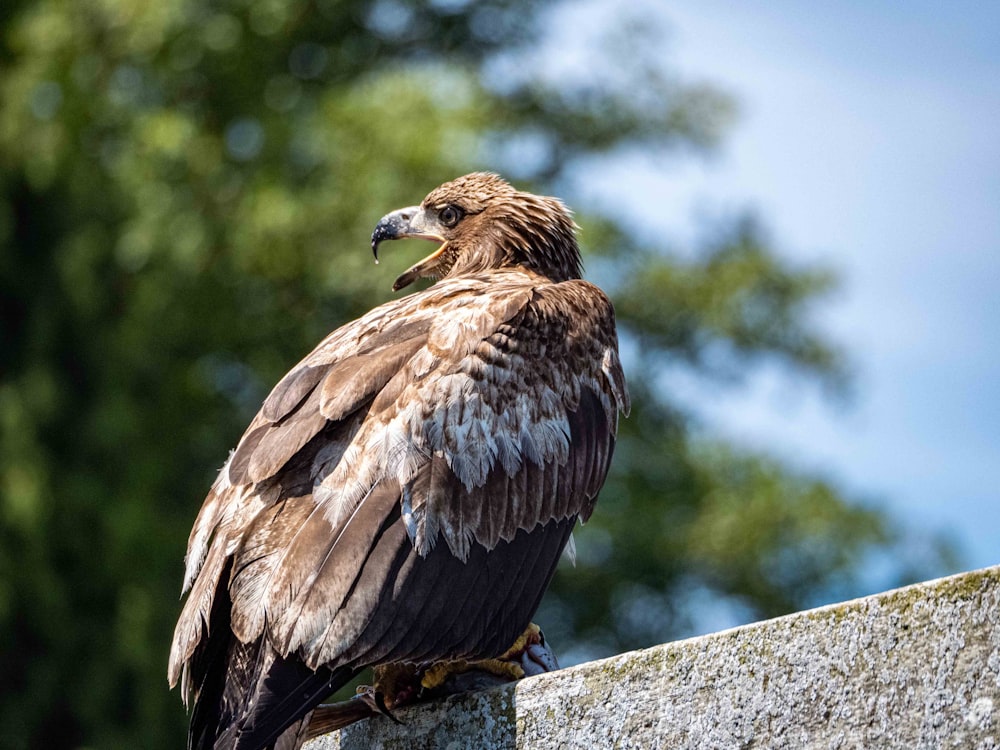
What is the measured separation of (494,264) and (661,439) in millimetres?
17325

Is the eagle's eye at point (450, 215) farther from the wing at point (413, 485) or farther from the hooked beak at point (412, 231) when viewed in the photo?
the wing at point (413, 485)

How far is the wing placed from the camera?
13.6ft

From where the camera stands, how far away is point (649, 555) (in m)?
21.9

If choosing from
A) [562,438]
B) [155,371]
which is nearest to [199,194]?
[155,371]

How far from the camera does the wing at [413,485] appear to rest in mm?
4160

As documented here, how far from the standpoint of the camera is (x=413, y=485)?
4406 mm

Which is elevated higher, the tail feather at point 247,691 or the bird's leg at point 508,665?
the tail feather at point 247,691

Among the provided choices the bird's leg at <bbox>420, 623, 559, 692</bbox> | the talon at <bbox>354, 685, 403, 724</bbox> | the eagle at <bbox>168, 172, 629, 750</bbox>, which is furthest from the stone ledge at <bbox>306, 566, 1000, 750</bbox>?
the bird's leg at <bbox>420, 623, 559, 692</bbox>

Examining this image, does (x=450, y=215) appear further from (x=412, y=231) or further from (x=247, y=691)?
(x=247, y=691)

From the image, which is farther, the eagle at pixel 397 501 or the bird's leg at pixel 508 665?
the bird's leg at pixel 508 665

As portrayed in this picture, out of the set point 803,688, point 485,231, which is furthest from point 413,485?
point 485,231

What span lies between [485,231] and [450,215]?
0.84 ft

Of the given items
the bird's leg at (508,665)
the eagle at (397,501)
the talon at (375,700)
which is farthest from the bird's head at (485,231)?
the talon at (375,700)

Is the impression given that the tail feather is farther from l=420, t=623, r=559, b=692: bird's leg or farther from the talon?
l=420, t=623, r=559, b=692: bird's leg
